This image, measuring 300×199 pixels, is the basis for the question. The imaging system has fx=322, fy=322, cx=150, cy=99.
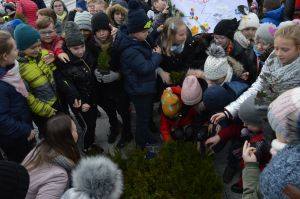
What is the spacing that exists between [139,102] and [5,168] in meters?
2.33

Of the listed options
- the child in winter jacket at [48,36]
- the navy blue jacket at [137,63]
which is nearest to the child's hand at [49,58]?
the child in winter jacket at [48,36]

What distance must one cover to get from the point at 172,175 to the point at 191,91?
3.01 ft

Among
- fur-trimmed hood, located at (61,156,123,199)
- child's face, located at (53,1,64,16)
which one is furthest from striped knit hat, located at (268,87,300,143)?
child's face, located at (53,1,64,16)

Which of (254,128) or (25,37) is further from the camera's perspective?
(25,37)

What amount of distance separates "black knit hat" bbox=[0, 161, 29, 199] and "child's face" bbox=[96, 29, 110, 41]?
98.7 inches

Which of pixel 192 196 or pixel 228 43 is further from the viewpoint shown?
pixel 228 43

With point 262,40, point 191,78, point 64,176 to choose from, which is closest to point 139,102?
point 191,78

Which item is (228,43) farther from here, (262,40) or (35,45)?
(35,45)

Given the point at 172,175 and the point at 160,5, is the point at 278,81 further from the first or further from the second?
the point at 160,5

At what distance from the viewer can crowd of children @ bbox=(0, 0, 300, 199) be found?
253 centimetres

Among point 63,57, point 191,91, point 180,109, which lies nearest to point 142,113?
point 180,109

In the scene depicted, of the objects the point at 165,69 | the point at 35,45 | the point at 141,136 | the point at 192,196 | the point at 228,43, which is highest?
the point at 35,45

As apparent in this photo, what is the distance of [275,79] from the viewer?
2787 mm

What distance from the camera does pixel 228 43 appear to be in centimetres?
383
